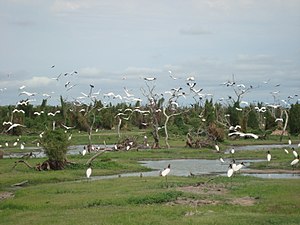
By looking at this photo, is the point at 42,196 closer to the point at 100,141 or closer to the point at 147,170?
the point at 147,170

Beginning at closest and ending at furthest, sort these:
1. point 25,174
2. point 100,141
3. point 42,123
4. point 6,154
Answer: point 25,174, point 6,154, point 100,141, point 42,123

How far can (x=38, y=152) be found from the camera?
53312 mm

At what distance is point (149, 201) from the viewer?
21438 mm

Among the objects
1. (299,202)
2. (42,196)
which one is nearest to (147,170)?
(42,196)

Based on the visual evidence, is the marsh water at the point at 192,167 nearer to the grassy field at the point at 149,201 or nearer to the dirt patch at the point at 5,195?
the grassy field at the point at 149,201

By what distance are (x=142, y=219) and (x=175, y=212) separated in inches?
61.0

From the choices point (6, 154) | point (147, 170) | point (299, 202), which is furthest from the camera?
point (6, 154)

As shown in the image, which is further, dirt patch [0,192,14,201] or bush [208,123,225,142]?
bush [208,123,225,142]

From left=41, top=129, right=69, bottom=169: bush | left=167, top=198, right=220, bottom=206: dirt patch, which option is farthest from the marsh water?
left=167, top=198, right=220, bottom=206: dirt patch

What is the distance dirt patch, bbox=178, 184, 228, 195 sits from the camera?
2379 cm

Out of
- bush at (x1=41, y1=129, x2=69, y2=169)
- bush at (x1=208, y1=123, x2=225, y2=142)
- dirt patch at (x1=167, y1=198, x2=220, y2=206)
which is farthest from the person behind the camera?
bush at (x1=208, y1=123, x2=225, y2=142)

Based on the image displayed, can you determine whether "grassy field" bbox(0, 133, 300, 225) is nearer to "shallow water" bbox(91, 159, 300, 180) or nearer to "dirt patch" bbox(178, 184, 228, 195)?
"dirt patch" bbox(178, 184, 228, 195)

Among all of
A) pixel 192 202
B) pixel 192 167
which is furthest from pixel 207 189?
pixel 192 167

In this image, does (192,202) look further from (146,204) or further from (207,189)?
(207,189)
